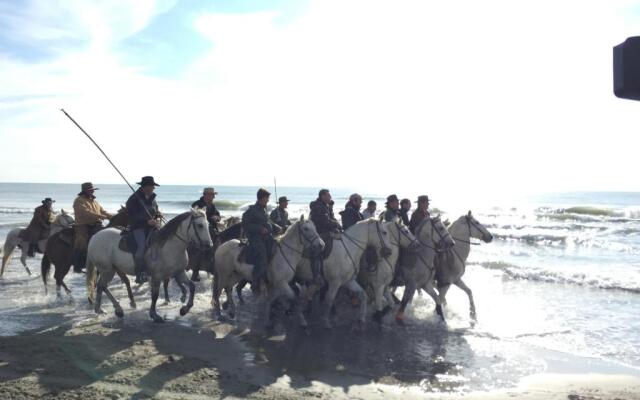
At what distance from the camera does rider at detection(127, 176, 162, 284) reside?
33.4ft

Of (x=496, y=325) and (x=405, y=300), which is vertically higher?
(x=405, y=300)

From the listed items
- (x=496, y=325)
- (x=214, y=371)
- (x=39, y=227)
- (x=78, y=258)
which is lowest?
(x=496, y=325)

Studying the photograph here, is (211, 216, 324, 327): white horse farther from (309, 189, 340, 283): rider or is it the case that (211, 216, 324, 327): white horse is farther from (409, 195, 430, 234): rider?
(409, 195, 430, 234): rider

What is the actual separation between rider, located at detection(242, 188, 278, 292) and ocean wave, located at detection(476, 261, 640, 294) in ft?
38.4

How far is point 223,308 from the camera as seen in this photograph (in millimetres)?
11695

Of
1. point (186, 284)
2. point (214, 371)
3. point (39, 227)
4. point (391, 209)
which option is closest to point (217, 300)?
point (186, 284)

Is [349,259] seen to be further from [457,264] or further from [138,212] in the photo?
[138,212]

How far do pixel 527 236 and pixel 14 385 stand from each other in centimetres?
3355

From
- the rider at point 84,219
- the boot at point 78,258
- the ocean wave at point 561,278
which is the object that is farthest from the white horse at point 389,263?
the ocean wave at point 561,278

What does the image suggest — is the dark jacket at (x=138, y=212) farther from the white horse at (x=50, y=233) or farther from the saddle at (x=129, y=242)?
the white horse at (x=50, y=233)

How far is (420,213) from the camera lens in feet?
40.4

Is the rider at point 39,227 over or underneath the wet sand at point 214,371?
over

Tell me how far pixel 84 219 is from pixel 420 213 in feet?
24.2

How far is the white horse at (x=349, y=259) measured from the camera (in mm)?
10227
